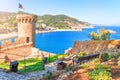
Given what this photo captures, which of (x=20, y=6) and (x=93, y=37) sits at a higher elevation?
(x=20, y=6)

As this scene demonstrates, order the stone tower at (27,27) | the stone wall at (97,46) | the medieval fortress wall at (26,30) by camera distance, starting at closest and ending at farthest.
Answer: the stone wall at (97,46)
the medieval fortress wall at (26,30)
the stone tower at (27,27)

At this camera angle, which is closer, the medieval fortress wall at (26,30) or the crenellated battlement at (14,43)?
the crenellated battlement at (14,43)

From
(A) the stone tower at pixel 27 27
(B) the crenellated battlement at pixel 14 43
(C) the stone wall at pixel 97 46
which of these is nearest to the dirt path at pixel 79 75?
(C) the stone wall at pixel 97 46

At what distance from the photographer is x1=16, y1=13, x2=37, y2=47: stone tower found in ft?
132

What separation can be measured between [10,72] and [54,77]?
5.04 m

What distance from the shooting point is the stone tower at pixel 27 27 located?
132 feet

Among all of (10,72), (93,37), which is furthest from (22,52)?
(93,37)

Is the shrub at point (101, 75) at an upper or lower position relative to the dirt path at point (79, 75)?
upper

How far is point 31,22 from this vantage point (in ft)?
137

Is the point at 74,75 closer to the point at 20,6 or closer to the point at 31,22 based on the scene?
the point at 31,22

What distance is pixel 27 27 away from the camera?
4075cm

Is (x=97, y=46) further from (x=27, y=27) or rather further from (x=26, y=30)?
(x=27, y=27)

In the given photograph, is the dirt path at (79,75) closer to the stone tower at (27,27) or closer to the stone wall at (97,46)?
the stone wall at (97,46)

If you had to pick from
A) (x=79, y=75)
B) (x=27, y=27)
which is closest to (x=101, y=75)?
(x=79, y=75)
